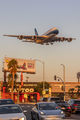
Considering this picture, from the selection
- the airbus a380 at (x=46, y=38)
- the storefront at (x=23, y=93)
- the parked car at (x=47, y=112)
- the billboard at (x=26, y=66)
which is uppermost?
the airbus a380 at (x=46, y=38)

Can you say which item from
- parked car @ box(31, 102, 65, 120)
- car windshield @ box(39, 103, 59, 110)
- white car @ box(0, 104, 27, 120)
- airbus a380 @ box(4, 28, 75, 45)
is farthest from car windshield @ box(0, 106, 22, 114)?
airbus a380 @ box(4, 28, 75, 45)

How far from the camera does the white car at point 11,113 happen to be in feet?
41.8

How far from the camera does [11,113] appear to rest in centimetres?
1348

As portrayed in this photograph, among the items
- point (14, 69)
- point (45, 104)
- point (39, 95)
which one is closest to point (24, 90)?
point (39, 95)

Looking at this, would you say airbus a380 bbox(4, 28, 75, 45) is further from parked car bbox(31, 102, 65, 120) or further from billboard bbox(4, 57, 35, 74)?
parked car bbox(31, 102, 65, 120)

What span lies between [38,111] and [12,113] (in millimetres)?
3126

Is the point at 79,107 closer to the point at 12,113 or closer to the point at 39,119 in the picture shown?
the point at 39,119

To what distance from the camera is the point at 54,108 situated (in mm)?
16281

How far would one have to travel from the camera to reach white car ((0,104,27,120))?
41.8ft

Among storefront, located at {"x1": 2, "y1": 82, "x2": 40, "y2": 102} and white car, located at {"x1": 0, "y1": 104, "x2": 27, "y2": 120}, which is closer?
white car, located at {"x1": 0, "y1": 104, "x2": 27, "y2": 120}

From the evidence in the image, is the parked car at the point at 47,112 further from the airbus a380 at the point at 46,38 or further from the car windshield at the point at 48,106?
the airbus a380 at the point at 46,38

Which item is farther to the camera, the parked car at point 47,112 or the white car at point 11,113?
the parked car at point 47,112

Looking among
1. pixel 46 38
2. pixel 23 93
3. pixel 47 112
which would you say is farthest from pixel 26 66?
pixel 47 112

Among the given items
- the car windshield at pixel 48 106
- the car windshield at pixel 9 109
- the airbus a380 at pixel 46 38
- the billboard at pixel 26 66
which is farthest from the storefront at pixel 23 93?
the car windshield at pixel 9 109
